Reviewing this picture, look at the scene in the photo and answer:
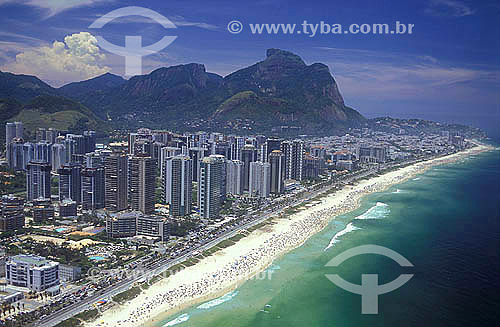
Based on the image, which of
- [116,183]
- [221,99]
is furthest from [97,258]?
[221,99]

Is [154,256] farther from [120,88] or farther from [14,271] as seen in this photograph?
[120,88]

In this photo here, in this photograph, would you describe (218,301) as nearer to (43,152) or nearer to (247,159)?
(247,159)

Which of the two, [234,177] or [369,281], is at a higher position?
[234,177]

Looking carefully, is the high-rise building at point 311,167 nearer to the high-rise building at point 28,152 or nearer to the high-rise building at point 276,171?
the high-rise building at point 276,171

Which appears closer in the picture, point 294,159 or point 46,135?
point 294,159

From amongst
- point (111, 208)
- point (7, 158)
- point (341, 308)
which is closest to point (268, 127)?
point (7, 158)

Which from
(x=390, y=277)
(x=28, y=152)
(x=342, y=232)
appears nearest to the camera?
(x=390, y=277)

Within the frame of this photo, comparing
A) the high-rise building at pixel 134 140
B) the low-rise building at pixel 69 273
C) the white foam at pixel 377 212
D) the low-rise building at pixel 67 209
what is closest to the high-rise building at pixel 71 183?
the low-rise building at pixel 67 209
